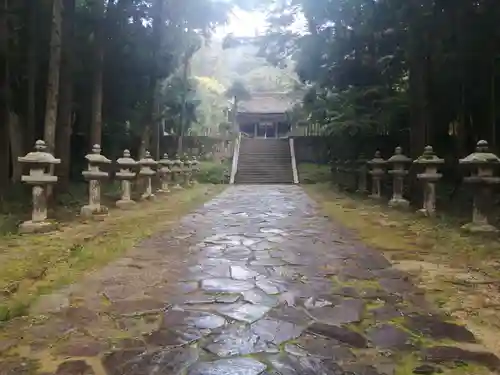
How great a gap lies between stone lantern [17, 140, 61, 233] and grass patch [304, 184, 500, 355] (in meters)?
4.23

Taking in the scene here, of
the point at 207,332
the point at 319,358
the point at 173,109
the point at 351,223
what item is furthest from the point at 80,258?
the point at 173,109

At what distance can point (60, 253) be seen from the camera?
4641mm

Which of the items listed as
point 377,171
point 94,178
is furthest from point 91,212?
point 377,171

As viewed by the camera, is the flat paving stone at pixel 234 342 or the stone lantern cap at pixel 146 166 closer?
the flat paving stone at pixel 234 342

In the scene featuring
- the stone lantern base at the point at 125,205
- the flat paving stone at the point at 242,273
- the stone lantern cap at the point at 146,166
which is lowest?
the stone lantern base at the point at 125,205

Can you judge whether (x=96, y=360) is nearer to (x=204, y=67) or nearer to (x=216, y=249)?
(x=216, y=249)

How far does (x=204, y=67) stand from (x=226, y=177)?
21.6m

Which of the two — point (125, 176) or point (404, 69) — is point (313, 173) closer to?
point (404, 69)

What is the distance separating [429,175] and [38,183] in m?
5.90

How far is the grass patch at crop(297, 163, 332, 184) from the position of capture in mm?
21812

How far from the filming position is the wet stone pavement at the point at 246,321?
2160mm

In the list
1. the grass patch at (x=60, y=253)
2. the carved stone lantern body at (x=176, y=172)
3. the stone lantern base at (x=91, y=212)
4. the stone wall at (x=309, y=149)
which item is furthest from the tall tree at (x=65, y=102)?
the stone wall at (x=309, y=149)

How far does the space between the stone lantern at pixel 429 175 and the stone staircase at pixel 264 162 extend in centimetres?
1431

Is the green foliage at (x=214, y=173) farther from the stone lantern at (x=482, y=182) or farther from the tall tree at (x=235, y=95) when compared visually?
the stone lantern at (x=482, y=182)
